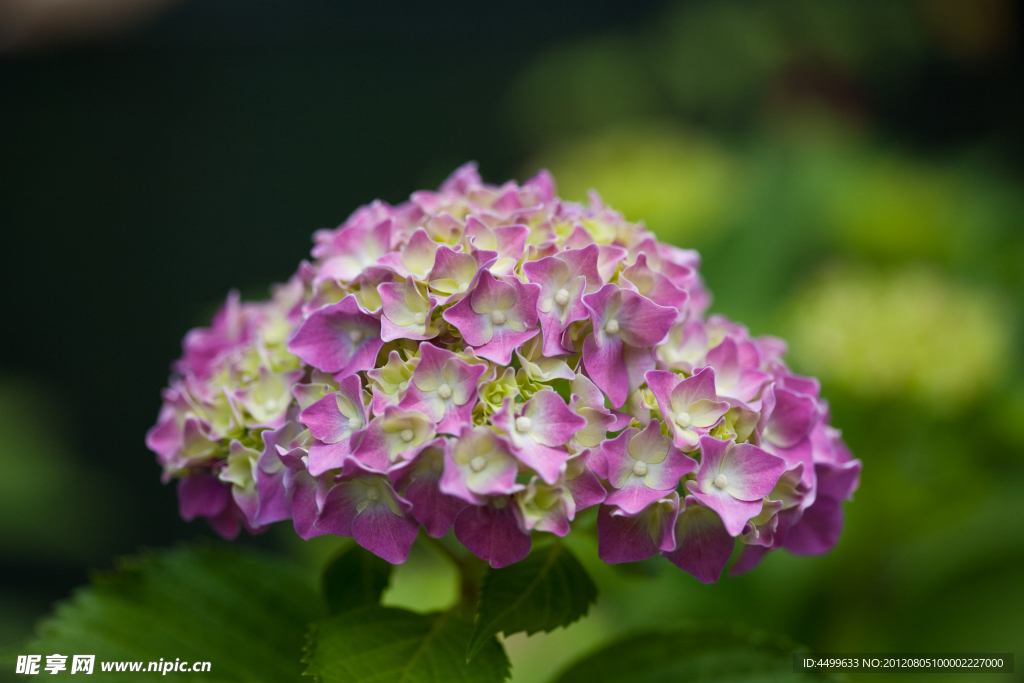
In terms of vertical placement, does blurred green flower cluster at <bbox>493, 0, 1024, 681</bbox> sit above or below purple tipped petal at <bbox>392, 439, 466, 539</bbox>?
above

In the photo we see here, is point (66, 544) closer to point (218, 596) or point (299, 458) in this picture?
point (218, 596)

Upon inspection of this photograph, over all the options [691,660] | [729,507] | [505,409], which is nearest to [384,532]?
[505,409]

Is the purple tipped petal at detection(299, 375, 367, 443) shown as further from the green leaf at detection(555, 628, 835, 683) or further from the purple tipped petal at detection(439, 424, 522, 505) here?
the green leaf at detection(555, 628, 835, 683)

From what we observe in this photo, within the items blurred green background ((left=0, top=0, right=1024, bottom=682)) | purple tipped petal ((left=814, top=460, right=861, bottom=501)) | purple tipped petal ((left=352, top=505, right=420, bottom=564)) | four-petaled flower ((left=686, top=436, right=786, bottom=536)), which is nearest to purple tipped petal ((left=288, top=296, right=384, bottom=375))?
purple tipped petal ((left=352, top=505, right=420, bottom=564))

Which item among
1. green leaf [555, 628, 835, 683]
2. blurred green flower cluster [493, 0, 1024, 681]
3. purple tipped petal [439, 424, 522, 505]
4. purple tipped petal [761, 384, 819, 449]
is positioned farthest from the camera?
blurred green flower cluster [493, 0, 1024, 681]

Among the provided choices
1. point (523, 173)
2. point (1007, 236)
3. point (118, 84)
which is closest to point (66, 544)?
point (118, 84)

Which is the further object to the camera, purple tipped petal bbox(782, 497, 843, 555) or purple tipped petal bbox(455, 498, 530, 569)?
purple tipped petal bbox(782, 497, 843, 555)

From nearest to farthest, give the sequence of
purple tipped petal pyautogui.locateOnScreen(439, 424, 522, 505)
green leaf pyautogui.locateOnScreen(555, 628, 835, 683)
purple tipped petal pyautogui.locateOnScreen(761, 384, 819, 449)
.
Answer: purple tipped petal pyautogui.locateOnScreen(439, 424, 522, 505) < purple tipped petal pyautogui.locateOnScreen(761, 384, 819, 449) < green leaf pyautogui.locateOnScreen(555, 628, 835, 683)
